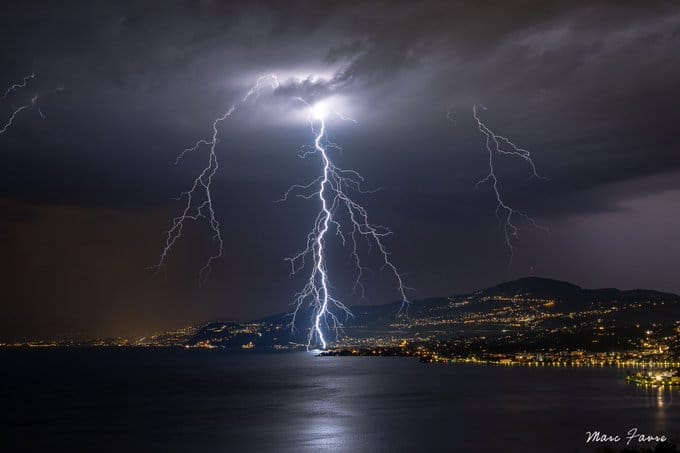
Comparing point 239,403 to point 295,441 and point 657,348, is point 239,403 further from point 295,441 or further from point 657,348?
point 657,348

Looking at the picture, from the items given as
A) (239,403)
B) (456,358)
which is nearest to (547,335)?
(456,358)

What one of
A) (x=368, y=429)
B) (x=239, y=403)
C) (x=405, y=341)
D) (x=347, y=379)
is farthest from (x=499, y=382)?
(x=405, y=341)

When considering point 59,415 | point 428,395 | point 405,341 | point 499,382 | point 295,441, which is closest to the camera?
point 295,441

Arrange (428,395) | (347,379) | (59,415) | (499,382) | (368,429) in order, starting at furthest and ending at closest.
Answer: (347,379) < (499,382) < (428,395) < (59,415) < (368,429)

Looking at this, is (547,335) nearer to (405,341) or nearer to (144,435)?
(405,341)

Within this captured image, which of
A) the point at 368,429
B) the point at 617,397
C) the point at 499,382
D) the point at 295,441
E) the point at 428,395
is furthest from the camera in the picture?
the point at 499,382

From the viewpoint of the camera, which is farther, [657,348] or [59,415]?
[657,348]
